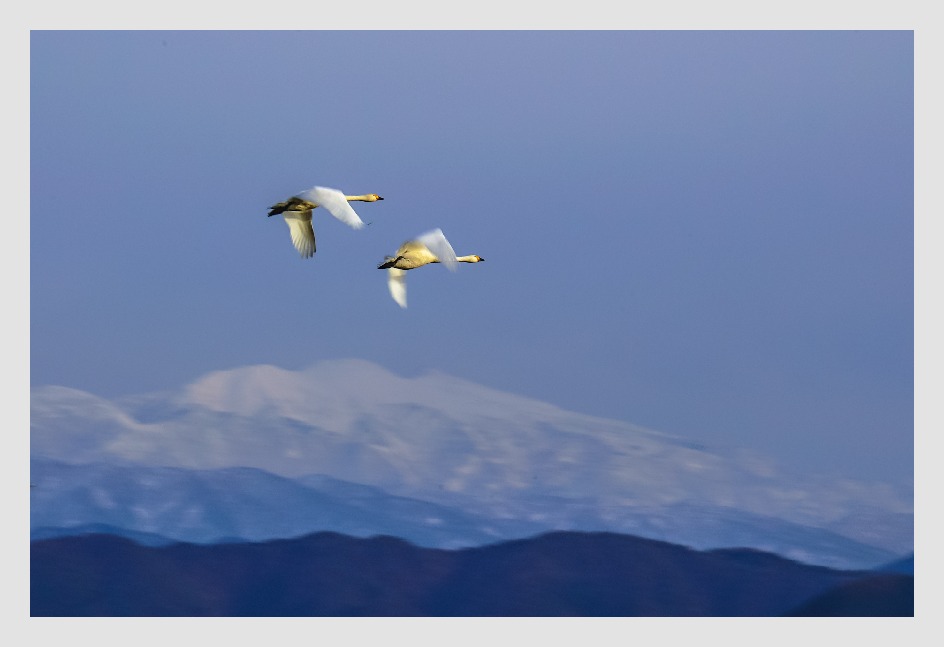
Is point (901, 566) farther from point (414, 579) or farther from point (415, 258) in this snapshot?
point (415, 258)

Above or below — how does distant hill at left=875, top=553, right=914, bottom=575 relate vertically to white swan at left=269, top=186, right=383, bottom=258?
below

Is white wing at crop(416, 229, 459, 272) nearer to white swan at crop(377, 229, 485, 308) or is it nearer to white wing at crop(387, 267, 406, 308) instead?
white swan at crop(377, 229, 485, 308)

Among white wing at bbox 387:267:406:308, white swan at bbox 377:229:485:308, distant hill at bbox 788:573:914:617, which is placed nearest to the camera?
white swan at bbox 377:229:485:308

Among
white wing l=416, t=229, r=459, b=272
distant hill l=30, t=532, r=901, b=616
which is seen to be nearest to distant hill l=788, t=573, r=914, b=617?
distant hill l=30, t=532, r=901, b=616

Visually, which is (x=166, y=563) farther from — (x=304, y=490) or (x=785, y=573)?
(x=785, y=573)

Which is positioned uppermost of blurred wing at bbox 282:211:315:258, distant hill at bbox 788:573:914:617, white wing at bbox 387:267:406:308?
blurred wing at bbox 282:211:315:258

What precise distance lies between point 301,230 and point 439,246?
2.23 metres

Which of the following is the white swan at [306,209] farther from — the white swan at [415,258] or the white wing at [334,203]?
the white swan at [415,258]

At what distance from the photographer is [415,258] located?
1461cm

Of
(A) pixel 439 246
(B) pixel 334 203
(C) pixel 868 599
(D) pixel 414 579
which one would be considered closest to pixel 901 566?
(C) pixel 868 599

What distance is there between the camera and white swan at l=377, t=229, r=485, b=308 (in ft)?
43.9

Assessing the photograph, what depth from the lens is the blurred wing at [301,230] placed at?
14977 mm

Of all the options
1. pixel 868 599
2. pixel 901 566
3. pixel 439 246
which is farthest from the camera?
pixel 901 566

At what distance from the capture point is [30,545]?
2147 cm
